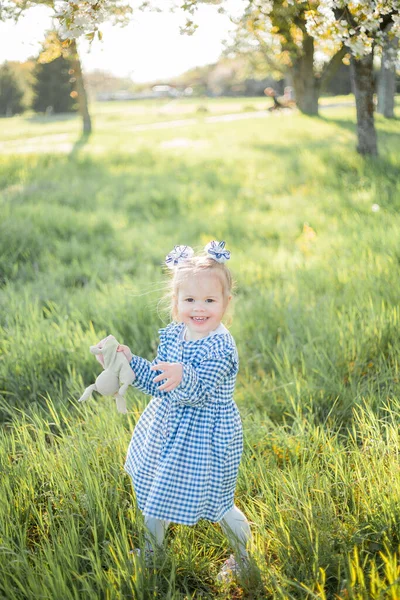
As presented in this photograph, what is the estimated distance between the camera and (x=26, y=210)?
7.55m

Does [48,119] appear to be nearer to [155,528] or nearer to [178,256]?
[178,256]

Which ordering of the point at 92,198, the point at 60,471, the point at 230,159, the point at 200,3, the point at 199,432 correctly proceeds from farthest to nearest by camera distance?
1. the point at 230,159
2. the point at 92,198
3. the point at 200,3
4. the point at 60,471
5. the point at 199,432

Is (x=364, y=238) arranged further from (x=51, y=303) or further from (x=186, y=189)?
Result: (x=186, y=189)

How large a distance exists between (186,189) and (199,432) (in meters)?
7.72

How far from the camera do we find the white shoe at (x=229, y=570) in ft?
6.72

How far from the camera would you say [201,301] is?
221cm

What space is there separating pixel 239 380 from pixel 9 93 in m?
48.0

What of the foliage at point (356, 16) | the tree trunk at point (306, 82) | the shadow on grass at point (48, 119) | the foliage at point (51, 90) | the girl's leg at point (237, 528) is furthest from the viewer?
the foliage at point (51, 90)

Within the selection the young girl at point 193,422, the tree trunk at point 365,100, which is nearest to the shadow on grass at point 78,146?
the tree trunk at point 365,100

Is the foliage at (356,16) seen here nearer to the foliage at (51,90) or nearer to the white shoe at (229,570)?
the white shoe at (229,570)

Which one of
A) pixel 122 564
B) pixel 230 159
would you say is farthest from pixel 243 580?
pixel 230 159

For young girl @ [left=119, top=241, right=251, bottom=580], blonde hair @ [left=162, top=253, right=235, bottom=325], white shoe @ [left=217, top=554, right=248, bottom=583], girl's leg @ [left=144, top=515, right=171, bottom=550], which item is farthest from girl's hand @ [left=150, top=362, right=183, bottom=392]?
white shoe @ [left=217, top=554, right=248, bottom=583]

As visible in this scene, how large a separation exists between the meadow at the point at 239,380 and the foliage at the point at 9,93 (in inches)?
1551

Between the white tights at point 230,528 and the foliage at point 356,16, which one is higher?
the foliage at point 356,16
